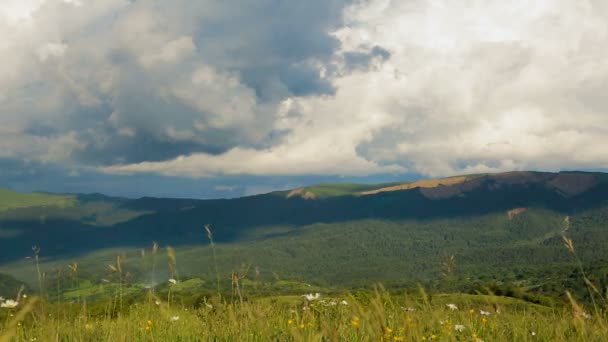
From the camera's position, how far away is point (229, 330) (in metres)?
7.63

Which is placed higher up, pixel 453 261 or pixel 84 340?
pixel 453 261

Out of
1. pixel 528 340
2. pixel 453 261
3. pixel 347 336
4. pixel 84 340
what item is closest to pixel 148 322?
pixel 84 340

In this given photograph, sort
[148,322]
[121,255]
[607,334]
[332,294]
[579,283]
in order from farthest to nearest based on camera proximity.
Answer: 1. [579,283]
2. [332,294]
3. [148,322]
4. [121,255]
5. [607,334]

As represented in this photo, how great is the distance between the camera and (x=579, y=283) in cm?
17825

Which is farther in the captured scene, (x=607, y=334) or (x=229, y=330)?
(x=229, y=330)

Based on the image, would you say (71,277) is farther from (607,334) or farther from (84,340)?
(607,334)

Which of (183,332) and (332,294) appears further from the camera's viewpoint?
(332,294)

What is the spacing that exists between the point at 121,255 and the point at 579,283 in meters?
193

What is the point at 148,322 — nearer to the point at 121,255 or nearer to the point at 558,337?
the point at 121,255

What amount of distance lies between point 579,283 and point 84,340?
193417 mm

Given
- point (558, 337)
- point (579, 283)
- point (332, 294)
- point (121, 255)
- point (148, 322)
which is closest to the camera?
point (558, 337)

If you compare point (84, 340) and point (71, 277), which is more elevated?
point (71, 277)

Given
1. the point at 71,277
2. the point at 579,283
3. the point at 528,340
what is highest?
the point at 71,277

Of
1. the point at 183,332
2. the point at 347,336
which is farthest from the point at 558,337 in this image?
the point at 183,332
